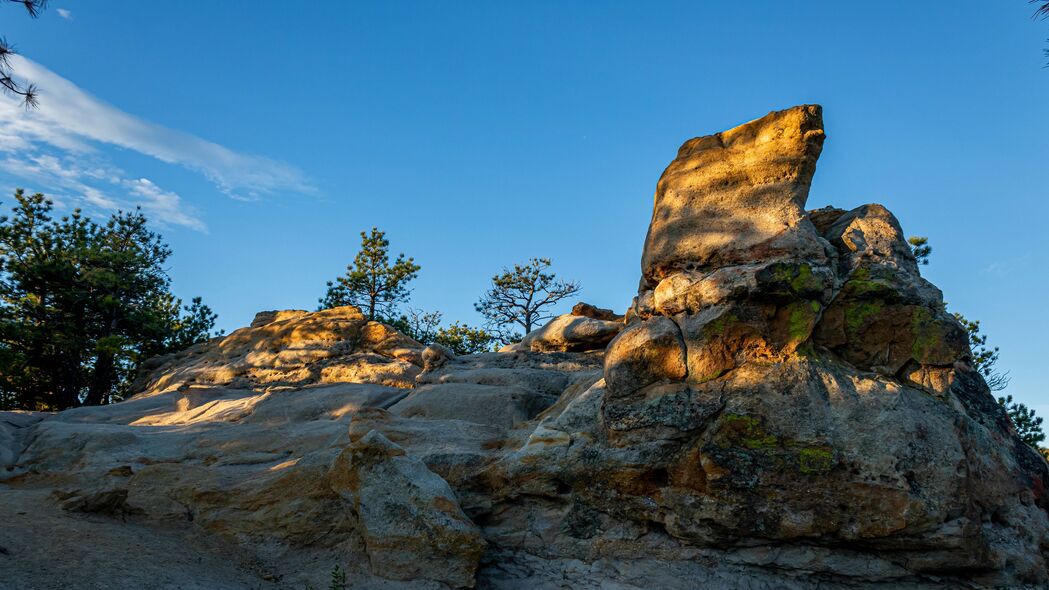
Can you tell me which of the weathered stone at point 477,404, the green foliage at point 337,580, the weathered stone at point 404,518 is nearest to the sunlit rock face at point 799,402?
the weathered stone at point 404,518

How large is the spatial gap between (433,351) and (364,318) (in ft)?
13.9

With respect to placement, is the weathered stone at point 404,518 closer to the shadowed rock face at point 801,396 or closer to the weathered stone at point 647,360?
the shadowed rock face at point 801,396

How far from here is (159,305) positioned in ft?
101

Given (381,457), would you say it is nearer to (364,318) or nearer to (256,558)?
(256,558)

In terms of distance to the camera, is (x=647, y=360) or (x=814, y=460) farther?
(x=647, y=360)

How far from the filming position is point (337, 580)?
9039 millimetres


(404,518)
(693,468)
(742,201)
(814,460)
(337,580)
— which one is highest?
(742,201)

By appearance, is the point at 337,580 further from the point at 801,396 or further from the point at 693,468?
the point at 801,396

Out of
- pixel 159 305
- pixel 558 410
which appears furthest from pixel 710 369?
pixel 159 305

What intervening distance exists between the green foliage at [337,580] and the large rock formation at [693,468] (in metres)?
0.25

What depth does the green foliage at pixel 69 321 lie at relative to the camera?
24016 millimetres

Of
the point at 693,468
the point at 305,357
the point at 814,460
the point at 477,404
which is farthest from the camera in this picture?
the point at 305,357

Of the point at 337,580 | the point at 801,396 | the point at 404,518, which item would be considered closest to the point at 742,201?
the point at 801,396

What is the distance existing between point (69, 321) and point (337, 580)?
69.1 feet
